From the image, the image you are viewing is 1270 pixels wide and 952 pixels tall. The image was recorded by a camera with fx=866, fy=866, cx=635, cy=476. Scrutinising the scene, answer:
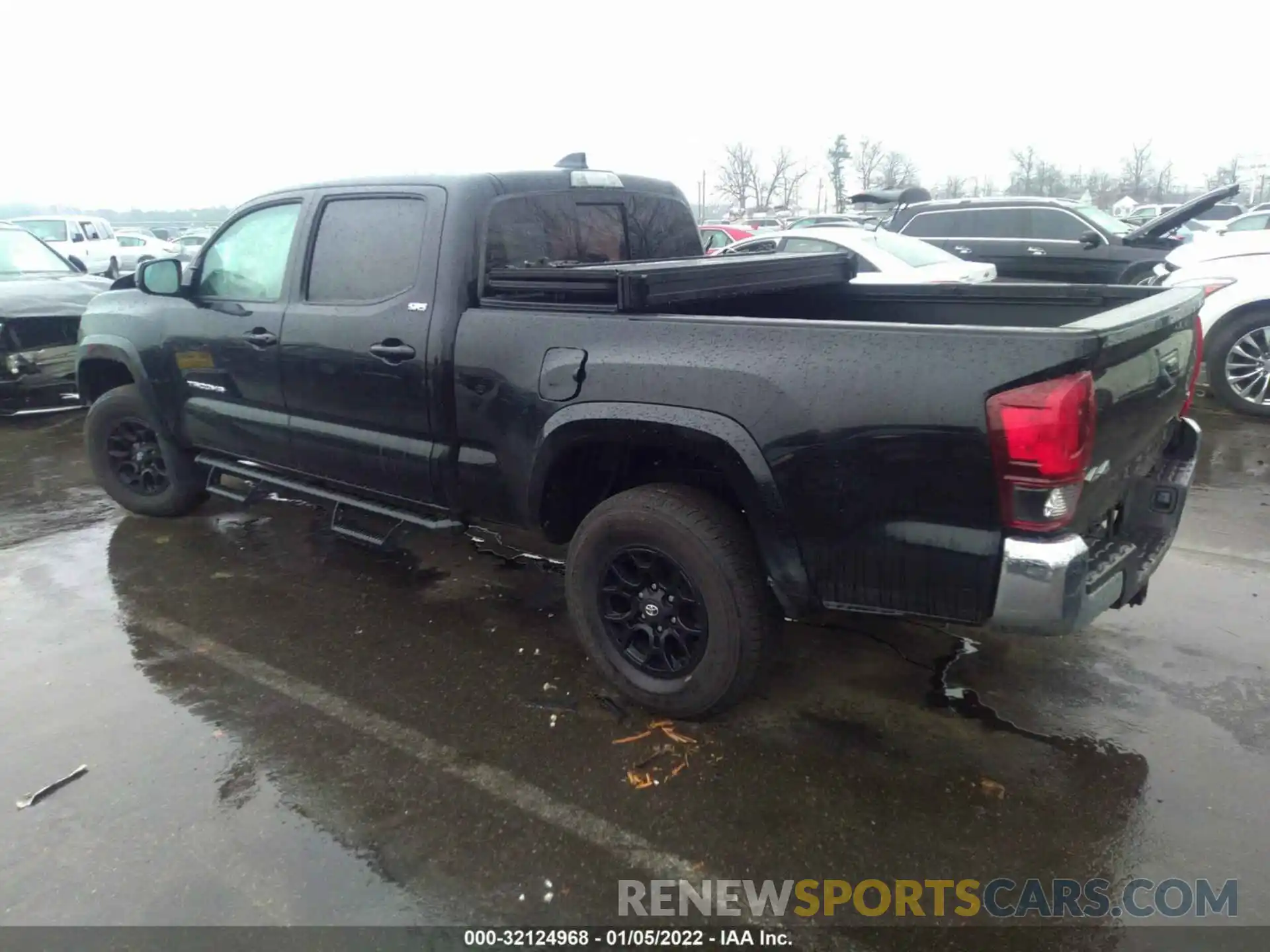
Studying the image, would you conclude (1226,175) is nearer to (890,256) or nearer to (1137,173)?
(1137,173)

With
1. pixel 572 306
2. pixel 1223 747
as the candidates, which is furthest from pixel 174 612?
pixel 1223 747

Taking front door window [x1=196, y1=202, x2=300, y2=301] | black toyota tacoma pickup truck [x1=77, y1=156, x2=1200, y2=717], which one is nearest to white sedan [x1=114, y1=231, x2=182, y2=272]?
front door window [x1=196, y1=202, x2=300, y2=301]

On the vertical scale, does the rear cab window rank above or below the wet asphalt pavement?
above

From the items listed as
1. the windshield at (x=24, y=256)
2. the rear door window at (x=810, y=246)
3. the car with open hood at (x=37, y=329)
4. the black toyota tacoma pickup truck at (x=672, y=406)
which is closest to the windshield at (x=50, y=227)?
the windshield at (x=24, y=256)

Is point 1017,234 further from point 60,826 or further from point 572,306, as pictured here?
point 60,826

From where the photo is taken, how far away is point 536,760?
3.03 metres

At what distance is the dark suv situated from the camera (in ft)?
37.3

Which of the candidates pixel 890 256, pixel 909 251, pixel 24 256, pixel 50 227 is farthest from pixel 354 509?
pixel 50 227

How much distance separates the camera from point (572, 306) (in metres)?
3.26

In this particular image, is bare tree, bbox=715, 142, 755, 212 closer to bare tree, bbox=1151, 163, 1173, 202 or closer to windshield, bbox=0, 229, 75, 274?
bare tree, bbox=1151, 163, 1173, 202

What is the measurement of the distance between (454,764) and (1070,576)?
207 centimetres

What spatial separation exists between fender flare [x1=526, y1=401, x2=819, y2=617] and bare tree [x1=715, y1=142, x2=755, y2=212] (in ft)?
208

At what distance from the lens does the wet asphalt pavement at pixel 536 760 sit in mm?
2488

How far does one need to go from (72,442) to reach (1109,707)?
26.0 feet
